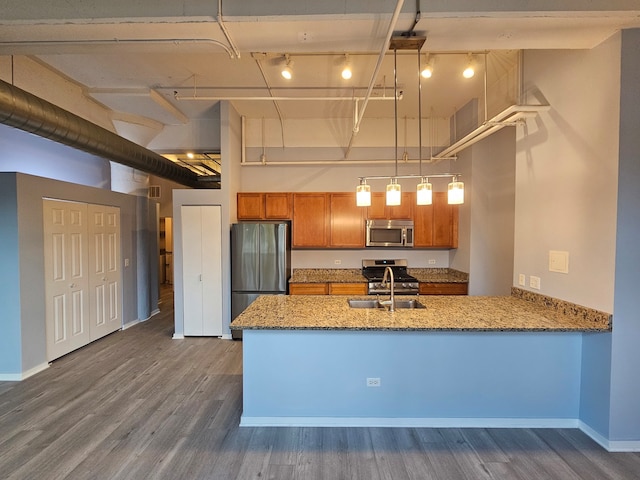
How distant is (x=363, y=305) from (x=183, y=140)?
165 inches

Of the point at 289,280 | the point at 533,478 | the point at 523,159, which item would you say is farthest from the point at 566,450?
the point at 289,280

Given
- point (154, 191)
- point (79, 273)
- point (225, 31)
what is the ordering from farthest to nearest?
point (154, 191), point (79, 273), point (225, 31)

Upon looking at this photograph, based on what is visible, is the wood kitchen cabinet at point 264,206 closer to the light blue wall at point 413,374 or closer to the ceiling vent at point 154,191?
the light blue wall at point 413,374

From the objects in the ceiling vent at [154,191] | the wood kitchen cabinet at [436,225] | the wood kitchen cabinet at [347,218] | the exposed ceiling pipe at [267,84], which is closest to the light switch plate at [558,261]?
the wood kitchen cabinet at [436,225]

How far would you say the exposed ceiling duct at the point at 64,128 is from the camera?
103 inches

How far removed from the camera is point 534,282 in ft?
9.21

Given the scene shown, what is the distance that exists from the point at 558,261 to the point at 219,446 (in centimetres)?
309

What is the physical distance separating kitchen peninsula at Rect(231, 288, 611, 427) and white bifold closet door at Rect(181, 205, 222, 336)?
2256mm

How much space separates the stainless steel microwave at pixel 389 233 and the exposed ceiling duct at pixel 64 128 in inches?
140

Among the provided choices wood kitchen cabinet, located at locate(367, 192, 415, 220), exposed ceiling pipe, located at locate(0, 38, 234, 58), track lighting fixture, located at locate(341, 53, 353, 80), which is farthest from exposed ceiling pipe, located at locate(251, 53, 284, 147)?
wood kitchen cabinet, located at locate(367, 192, 415, 220)

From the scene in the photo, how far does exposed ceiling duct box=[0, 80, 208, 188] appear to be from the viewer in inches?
103

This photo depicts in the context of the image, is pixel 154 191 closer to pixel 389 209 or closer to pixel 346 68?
pixel 389 209

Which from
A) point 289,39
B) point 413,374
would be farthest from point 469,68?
point 413,374

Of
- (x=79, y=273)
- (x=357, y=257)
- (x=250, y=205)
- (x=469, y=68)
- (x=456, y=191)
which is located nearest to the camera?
(x=456, y=191)
